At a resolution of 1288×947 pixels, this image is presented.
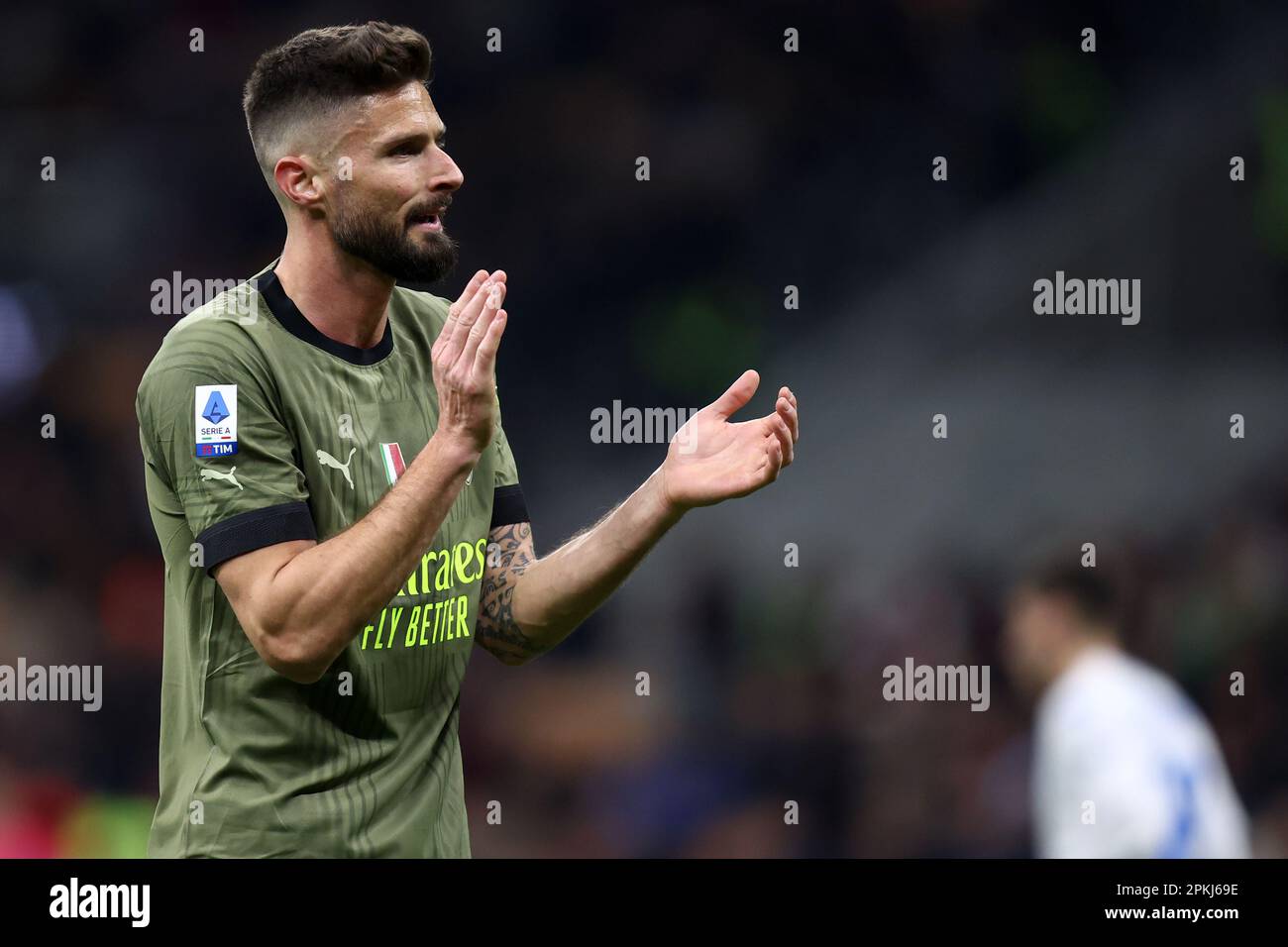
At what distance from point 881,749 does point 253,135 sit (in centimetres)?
356

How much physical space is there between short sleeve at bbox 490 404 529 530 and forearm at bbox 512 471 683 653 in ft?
0.40

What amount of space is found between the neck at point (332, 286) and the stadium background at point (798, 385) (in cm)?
295

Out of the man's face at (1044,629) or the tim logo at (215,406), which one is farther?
the man's face at (1044,629)

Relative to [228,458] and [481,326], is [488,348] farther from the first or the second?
[228,458]

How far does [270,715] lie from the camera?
2363mm

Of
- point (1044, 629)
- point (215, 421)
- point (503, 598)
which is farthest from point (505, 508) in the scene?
point (1044, 629)

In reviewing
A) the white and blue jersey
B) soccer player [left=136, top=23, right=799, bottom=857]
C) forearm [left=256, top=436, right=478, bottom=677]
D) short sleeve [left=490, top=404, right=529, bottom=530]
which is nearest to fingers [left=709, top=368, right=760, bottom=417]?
soccer player [left=136, top=23, right=799, bottom=857]

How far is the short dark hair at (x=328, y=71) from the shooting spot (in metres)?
2.57

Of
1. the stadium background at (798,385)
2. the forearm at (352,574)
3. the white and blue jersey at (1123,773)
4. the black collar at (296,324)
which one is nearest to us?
the forearm at (352,574)

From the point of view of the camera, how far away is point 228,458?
2334 millimetres

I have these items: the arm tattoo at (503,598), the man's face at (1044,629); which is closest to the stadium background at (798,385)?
the man's face at (1044,629)

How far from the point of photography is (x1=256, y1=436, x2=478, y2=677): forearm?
7.27 ft

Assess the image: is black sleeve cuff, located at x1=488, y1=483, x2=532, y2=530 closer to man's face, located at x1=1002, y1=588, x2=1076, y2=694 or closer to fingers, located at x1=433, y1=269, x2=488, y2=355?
fingers, located at x1=433, y1=269, x2=488, y2=355

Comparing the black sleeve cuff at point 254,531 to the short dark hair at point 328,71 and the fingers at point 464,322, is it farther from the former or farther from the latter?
the short dark hair at point 328,71
